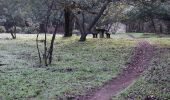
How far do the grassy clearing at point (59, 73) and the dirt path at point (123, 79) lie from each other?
0.34 metres

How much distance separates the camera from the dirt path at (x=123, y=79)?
1291 centimetres

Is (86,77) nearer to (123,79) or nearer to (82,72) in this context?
(82,72)

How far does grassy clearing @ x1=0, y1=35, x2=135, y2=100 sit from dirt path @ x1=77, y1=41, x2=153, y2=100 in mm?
342

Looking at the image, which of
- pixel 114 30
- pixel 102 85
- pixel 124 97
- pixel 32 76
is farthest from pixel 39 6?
pixel 114 30

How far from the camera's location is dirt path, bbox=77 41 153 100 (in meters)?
12.9

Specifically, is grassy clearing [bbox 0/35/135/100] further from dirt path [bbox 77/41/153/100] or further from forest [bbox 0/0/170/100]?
dirt path [bbox 77/41/153/100]

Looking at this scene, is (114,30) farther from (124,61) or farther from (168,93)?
(168,93)

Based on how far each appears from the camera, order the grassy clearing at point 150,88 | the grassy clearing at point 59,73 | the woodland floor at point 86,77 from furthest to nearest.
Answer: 1. the grassy clearing at point 59,73
2. the woodland floor at point 86,77
3. the grassy clearing at point 150,88

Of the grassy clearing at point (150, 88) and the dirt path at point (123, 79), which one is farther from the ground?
the grassy clearing at point (150, 88)

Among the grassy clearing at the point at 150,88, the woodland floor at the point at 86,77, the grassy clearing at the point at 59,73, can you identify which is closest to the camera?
the grassy clearing at the point at 150,88

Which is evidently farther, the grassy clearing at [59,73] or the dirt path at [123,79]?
the grassy clearing at [59,73]

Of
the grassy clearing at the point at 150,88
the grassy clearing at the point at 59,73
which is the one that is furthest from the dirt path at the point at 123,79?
the grassy clearing at the point at 150,88

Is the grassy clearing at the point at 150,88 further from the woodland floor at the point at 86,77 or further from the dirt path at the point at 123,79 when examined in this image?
the dirt path at the point at 123,79

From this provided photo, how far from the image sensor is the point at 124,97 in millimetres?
12141
